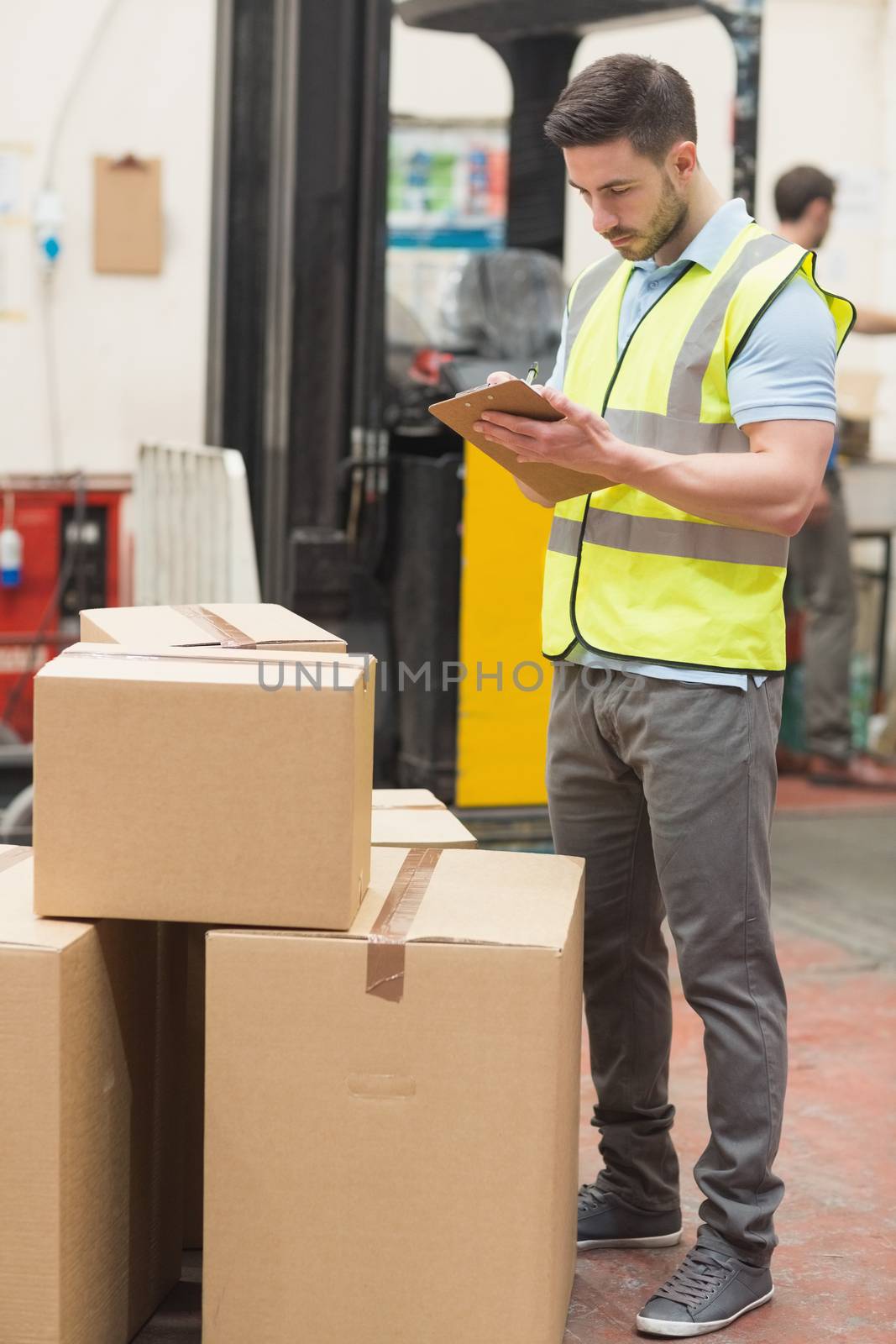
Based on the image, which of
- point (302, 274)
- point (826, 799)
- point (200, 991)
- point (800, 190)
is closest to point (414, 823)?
point (200, 991)

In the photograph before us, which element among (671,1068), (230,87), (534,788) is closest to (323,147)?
(230,87)

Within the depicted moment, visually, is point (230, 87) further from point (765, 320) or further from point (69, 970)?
point (69, 970)

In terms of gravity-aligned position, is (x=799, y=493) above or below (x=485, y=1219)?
above

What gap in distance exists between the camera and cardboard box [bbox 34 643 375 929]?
1.82 meters

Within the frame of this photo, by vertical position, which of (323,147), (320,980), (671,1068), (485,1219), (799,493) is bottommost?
(671,1068)

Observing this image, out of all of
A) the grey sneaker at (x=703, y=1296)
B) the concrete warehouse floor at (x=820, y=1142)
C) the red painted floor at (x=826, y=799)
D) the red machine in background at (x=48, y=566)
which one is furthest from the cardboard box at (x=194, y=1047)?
the red painted floor at (x=826, y=799)

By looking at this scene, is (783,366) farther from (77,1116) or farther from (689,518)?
(77,1116)

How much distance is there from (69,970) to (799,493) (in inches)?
40.1

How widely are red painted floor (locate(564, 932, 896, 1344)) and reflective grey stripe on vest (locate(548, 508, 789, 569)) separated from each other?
3.38 ft

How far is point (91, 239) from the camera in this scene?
208 inches

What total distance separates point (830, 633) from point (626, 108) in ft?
12.5

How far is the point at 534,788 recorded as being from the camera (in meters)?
4.36

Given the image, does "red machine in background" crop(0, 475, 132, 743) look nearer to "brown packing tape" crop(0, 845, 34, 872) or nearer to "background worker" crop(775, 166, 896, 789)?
"background worker" crop(775, 166, 896, 789)

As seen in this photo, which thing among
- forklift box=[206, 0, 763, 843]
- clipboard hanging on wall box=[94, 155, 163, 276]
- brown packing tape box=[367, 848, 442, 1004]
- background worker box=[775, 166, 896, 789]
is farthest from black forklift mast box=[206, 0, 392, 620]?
brown packing tape box=[367, 848, 442, 1004]
